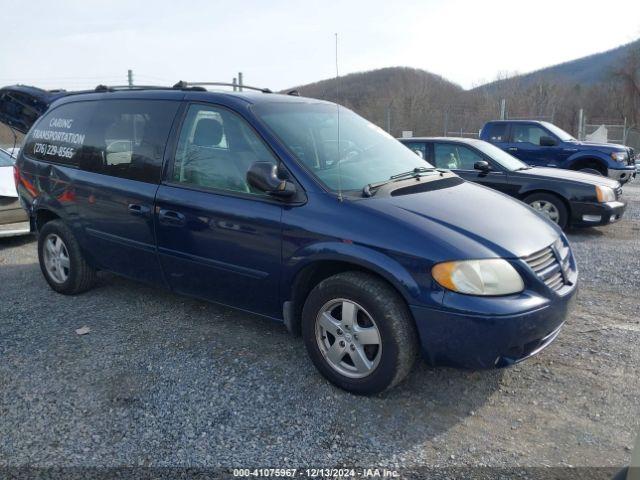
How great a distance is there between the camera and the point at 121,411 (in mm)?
2988

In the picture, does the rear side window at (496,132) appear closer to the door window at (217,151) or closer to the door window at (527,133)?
the door window at (527,133)

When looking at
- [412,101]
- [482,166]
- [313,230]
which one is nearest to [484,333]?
[313,230]

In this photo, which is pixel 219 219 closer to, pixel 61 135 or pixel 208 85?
pixel 208 85

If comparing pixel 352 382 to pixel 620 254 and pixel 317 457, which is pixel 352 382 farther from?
pixel 620 254

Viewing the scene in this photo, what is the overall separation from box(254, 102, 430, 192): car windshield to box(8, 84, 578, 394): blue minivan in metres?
0.01

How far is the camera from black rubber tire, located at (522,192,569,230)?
24.3ft

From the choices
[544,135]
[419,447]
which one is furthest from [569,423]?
[544,135]

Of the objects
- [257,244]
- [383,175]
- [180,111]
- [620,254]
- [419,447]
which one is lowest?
[419,447]

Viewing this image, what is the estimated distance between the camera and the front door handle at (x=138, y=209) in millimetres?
3906

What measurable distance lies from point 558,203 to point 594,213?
0.48 meters

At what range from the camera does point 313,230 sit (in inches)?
123

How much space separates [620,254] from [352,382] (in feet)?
15.9

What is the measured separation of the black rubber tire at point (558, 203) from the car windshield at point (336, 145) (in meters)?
4.17

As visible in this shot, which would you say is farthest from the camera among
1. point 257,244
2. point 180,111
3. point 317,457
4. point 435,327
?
point 180,111
